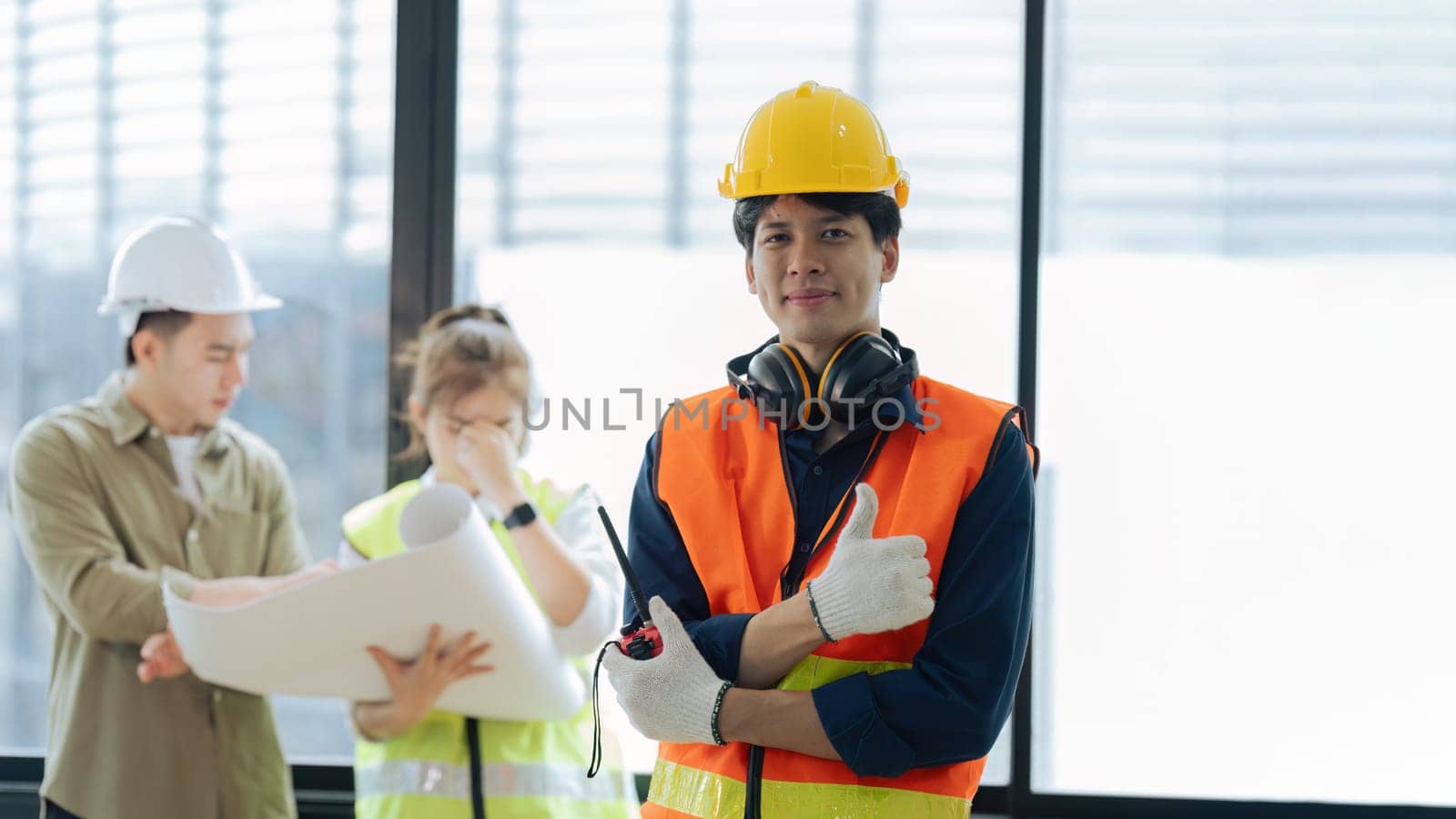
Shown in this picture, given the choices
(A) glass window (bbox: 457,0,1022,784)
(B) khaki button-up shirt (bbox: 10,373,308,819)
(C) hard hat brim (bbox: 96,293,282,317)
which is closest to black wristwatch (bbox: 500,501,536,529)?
(A) glass window (bbox: 457,0,1022,784)

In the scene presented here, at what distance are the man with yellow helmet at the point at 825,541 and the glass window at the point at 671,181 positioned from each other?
3.97ft

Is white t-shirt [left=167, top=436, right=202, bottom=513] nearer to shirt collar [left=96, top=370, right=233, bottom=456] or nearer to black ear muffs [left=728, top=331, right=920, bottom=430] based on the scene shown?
shirt collar [left=96, top=370, right=233, bottom=456]

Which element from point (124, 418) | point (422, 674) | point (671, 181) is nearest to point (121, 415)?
point (124, 418)

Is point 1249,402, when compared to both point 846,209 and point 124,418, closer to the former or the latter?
point 846,209

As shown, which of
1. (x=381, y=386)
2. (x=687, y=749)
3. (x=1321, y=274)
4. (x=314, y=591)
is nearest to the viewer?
(x=687, y=749)

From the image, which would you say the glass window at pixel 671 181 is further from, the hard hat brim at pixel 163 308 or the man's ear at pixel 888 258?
the man's ear at pixel 888 258

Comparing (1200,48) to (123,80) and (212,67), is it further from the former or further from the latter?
(123,80)

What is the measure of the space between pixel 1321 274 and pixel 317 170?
244 cm

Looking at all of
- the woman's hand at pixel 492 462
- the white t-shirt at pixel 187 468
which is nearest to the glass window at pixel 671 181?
the woman's hand at pixel 492 462

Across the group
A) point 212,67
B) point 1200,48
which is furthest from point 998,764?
point 212,67

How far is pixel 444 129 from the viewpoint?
2.89 metres

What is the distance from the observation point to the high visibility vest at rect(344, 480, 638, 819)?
7.40 feet

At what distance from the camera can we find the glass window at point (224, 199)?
2.95 m

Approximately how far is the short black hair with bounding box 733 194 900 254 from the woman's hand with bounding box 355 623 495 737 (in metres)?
1.07
